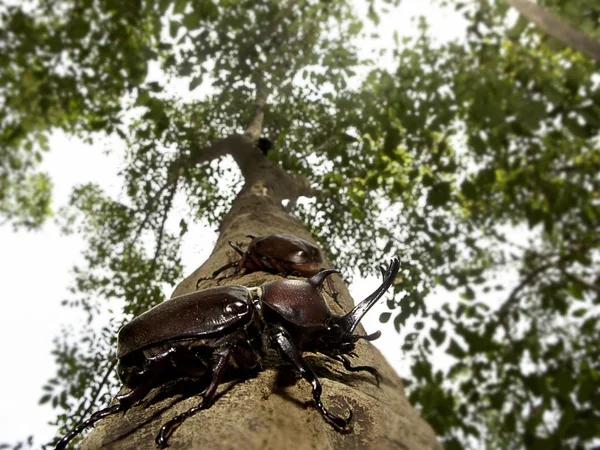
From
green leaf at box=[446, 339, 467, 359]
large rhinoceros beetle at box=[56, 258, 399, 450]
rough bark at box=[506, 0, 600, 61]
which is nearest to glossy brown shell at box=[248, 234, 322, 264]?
large rhinoceros beetle at box=[56, 258, 399, 450]

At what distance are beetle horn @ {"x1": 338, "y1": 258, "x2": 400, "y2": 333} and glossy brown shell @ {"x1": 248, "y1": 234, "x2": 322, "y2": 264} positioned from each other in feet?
1.93

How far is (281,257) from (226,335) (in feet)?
2.42

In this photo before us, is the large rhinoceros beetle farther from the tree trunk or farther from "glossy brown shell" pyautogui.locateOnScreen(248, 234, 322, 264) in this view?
"glossy brown shell" pyautogui.locateOnScreen(248, 234, 322, 264)

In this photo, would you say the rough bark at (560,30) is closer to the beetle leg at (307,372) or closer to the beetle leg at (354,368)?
the beetle leg at (354,368)

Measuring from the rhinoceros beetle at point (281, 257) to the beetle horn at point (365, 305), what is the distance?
0.51 m

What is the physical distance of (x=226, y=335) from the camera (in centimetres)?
102

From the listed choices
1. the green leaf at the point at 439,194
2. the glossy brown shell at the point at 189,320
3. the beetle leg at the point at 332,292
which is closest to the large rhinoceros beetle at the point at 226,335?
the glossy brown shell at the point at 189,320

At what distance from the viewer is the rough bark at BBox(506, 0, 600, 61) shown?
1552 millimetres

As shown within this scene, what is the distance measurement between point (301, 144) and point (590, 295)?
367 centimetres

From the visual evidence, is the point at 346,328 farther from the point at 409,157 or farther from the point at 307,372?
the point at 409,157

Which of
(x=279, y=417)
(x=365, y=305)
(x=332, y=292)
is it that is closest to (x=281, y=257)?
(x=332, y=292)

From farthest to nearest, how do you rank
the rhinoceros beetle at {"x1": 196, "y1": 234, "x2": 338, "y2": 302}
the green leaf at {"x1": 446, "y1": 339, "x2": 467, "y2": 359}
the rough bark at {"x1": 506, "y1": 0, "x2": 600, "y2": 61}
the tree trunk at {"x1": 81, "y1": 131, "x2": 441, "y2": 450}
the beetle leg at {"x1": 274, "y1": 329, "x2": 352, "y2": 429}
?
the green leaf at {"x1": 446, "y1": 339, "x2": 467, "y2": 359} < the rhinoceros beetle at {"x1": 196, "y1": 234, "x2": 338, "y2": 302} < the rough bark at {"x1": 506, "y1": 0, "x2": 600, "y2": 61} < the beetle leg at {"x1": 274, "y1": 329, "x2": 352, "y2": 429} < the tree trunk at {"x1": 81, "y1": 131, "x2": 441, "y2": 450}

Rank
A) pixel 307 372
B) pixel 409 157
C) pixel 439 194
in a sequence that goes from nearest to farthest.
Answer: pixel 307 372, pixel 439 194, pixel 409 157

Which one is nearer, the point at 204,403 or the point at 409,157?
the point at 204,403
